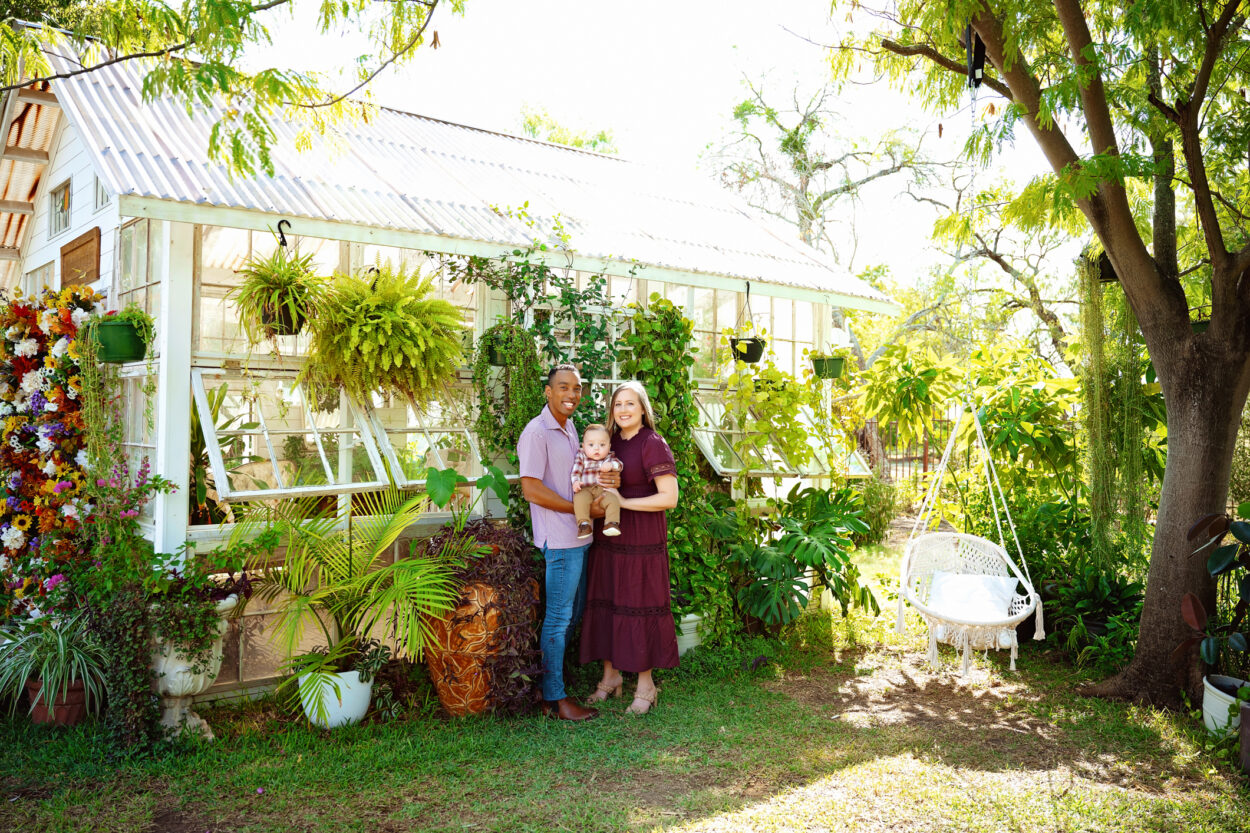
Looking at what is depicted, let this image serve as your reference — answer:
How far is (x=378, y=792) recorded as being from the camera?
3.88m

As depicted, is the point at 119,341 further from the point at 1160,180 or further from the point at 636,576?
the point at 1160,180

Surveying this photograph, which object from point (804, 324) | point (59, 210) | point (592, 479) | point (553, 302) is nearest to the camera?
point (592, 479)

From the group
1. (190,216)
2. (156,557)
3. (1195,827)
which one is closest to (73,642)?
(156,557)

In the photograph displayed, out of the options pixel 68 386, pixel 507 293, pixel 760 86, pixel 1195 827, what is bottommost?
pixel 1195 827

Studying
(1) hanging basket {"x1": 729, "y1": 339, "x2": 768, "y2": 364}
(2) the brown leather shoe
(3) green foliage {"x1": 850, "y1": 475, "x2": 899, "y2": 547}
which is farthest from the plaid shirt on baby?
(3) green foliage {"x1": 850, "y1": 475, "x2": 899, "y2": 547}

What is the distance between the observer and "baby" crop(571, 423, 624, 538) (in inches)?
183

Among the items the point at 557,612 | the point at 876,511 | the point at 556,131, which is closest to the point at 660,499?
the point at 557,612

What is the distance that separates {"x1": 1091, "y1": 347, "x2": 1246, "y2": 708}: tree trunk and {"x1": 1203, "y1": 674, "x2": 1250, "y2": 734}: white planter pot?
0.32m

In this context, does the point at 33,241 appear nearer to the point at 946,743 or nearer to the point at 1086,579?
the point at 946,743

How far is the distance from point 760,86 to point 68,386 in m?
16.9

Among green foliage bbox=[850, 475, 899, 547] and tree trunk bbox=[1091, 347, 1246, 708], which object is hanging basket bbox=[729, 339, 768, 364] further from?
green foliage bbox=[850, 475, 899, 547]

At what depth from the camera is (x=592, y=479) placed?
4691 millimetres

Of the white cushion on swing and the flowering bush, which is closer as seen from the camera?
the flowering bush

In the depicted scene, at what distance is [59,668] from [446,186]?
363cm
